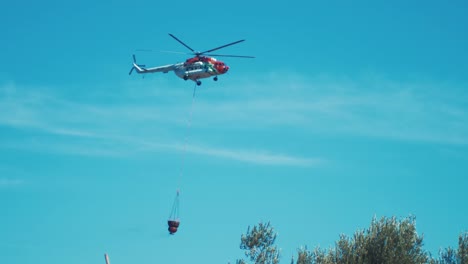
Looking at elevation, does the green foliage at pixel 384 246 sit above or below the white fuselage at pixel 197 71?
below

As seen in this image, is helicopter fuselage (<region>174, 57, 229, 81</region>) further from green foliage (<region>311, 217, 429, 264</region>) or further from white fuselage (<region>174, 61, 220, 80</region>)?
green foliage (<region>311, 217, 429, 264</region>)

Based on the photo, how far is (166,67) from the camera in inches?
2110

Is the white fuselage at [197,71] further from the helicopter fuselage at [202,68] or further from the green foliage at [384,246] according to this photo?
the green foliage at [384,246]

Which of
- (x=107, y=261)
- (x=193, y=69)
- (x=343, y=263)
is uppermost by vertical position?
(x=193, y=69)

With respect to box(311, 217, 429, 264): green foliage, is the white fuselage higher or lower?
higher

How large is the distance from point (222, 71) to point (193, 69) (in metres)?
1.99

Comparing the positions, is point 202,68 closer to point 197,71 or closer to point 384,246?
point 197,71

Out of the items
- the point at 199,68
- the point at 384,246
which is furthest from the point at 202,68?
the point at 384,246

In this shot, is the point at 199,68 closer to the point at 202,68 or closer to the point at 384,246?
the point at 202,68

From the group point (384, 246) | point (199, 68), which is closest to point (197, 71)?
point (199, 68)

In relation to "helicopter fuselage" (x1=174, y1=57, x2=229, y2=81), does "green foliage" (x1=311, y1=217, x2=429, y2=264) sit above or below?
below

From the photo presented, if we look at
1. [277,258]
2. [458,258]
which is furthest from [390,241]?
[277,258]

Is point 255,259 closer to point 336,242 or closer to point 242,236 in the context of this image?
point 242,236

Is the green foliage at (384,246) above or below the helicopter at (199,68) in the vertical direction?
below
